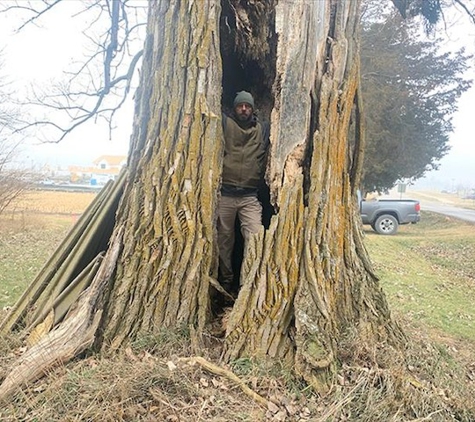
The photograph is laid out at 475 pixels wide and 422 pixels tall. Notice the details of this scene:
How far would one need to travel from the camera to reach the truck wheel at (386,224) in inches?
711

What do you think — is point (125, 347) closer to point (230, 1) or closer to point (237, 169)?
point (237, 169)

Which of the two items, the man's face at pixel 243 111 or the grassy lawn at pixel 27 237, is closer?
the man's face at pixel 243 111

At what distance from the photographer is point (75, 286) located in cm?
364

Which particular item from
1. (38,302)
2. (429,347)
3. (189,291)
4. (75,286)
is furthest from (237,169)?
(429,347)

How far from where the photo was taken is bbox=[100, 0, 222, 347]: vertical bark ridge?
3.39 metres

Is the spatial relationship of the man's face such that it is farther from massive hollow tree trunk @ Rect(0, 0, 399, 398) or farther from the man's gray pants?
massive hollow tree trunk @ Rect(0, 0, 399, 398)

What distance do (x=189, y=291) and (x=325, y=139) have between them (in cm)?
158

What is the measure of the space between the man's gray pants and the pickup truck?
14.1 m

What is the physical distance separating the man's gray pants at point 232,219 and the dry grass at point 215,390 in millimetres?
1323

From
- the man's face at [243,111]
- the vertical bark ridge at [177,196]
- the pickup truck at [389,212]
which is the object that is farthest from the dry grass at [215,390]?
the pickup truck at [389,212]

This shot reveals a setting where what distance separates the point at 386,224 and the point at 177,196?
53.2 ft

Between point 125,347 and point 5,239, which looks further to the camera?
point 5,239

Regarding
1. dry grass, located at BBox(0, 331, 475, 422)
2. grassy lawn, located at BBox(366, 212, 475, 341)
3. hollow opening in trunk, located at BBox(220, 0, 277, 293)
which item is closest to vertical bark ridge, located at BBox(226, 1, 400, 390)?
dry grass, located at BBox(0, 331, 475, 422)

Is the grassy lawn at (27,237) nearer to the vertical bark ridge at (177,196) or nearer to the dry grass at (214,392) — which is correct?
the vertical bark ridge at (177,196)
